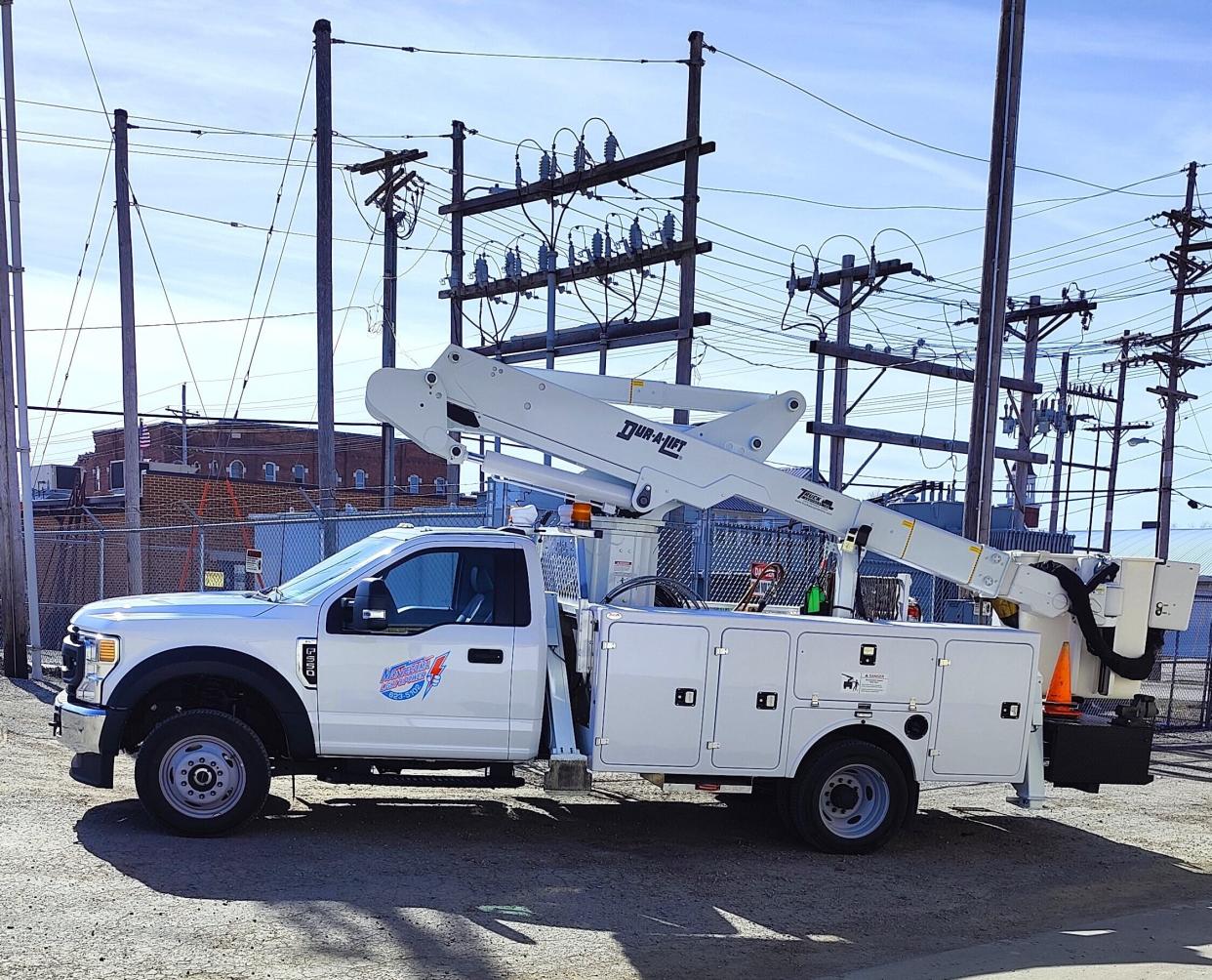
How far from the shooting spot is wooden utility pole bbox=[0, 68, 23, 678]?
58.0 feet

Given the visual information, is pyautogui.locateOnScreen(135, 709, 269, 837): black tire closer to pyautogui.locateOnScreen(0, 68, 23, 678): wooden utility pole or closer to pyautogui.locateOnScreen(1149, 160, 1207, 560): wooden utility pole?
pyautogui.locateOnScreen(0, 68, 23, 678): wooden utility pole

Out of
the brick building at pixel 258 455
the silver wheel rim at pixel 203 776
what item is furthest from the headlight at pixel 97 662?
the brick building at pixel 258 455

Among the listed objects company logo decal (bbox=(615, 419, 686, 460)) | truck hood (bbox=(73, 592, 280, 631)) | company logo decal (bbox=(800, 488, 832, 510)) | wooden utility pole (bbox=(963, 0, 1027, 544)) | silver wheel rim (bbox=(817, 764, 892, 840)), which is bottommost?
silver wheel rim (bbox=(817, 764, 892, 840))

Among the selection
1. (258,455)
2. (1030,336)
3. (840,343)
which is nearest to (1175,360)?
(1030,336)

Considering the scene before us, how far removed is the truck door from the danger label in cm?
220

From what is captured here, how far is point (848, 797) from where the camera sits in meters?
9.16

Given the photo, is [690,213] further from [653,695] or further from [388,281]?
[653,695]

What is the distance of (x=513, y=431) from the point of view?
9422 millimetres

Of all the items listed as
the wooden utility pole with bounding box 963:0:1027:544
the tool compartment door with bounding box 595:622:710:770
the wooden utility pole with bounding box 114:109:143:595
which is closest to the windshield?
the tool compartment door with bounding box 595:622:710:770

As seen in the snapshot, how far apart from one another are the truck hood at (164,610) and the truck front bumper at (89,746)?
0.55 m

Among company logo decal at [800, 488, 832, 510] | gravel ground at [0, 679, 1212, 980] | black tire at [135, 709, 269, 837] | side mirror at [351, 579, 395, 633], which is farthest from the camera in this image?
company logo decal at [800, 488, 832, 510]

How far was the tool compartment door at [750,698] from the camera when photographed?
343 inches

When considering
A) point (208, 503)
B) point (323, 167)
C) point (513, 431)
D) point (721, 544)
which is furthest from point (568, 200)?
point (208, 503)

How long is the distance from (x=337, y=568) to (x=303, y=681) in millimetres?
964
